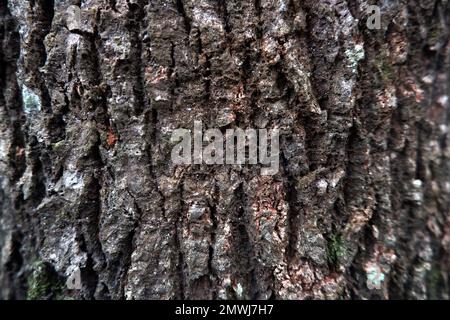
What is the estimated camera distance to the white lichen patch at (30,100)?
0.97 metres

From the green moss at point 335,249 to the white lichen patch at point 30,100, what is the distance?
993 mm

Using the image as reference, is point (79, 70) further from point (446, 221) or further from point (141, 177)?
point (446, 221)

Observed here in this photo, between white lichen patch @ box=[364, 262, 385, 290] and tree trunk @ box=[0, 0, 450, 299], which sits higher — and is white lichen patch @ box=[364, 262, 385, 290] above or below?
below

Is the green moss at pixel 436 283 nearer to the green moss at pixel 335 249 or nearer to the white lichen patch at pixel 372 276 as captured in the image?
the white lichen patch at pixel 372 276

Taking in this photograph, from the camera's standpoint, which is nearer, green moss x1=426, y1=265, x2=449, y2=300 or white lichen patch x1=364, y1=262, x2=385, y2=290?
white lichen patch x1=364, y1=262, x2=385, y2=290

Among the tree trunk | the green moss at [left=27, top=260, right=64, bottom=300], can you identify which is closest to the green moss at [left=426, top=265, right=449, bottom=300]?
the tree trunk

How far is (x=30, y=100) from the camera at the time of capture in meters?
0.98

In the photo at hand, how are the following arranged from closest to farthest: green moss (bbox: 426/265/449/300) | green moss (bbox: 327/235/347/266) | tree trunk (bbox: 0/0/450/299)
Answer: tree trunk (bbox: 0/0/450/299) → green moss (bbox: 327/235/347/266) → green moss (bbox: 426/265/449/300)

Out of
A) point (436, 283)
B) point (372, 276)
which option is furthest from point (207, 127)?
point (436, 283)

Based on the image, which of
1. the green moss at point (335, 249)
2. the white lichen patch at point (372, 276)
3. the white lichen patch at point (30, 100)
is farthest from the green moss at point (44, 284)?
the white lichen patch at point (372, 276)

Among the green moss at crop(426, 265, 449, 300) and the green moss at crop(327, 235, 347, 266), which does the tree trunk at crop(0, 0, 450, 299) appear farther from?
the green moss at crop(426, 265, 449, 300)

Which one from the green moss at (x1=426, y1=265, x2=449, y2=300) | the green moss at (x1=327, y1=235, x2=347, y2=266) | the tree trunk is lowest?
the green moss at (x1=426, y1=265, x2=449, y2=300)

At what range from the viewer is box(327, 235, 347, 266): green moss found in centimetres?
99

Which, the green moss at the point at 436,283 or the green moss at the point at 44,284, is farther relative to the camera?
the green moss at the point at 436,283
